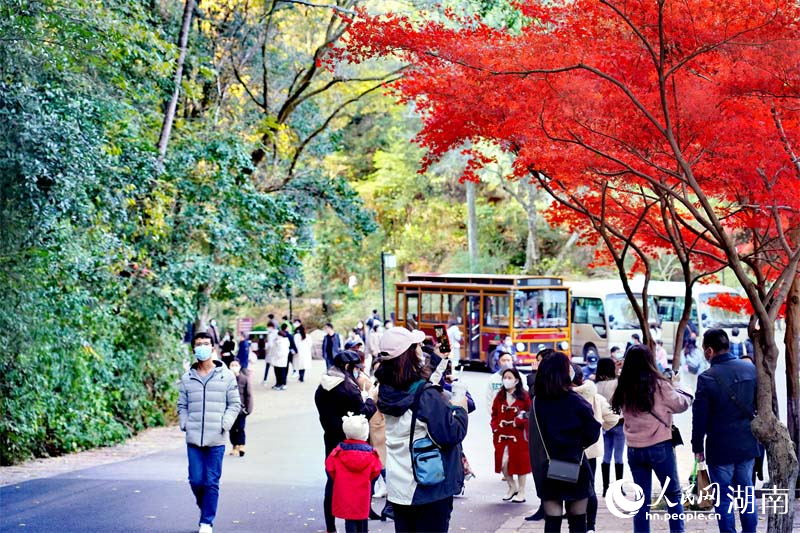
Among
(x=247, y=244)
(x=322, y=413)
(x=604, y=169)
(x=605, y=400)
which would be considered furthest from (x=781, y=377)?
(x=322, y=413)

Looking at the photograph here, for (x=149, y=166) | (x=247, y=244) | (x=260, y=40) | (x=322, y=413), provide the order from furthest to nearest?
(x=260, y=40)
(x=247, y=244)
(x=149, y=166)
(x=322, y=413)

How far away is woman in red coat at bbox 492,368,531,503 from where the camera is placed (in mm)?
10539

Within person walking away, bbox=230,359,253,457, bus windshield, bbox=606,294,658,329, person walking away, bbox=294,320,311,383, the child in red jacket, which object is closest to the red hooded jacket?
the child in red jacket

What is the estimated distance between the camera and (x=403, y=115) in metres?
43.6

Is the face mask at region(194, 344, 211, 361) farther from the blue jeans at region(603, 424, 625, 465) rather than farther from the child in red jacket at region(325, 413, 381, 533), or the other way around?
the blue jeans at region(603, 424, 625, 465)

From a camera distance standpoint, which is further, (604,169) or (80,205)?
(80,205)

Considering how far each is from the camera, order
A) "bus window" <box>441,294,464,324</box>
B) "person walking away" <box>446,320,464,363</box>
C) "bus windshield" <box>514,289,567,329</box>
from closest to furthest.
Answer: "person walking away" <box>446,320,464,363</box> → "bus windshield" <box>514,289,567,329</box> → "bus window" <box>441,294,464,324</box>

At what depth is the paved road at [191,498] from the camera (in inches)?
372

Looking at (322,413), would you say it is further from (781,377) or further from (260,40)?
(781,377)

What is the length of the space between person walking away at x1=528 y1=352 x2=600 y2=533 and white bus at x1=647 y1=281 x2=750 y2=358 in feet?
85.9

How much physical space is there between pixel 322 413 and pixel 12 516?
12.0 ft

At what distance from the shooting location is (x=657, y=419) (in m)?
7.43

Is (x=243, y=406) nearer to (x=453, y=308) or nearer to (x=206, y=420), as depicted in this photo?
(x=206, y=420)

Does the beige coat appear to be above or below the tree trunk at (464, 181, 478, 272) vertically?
below
